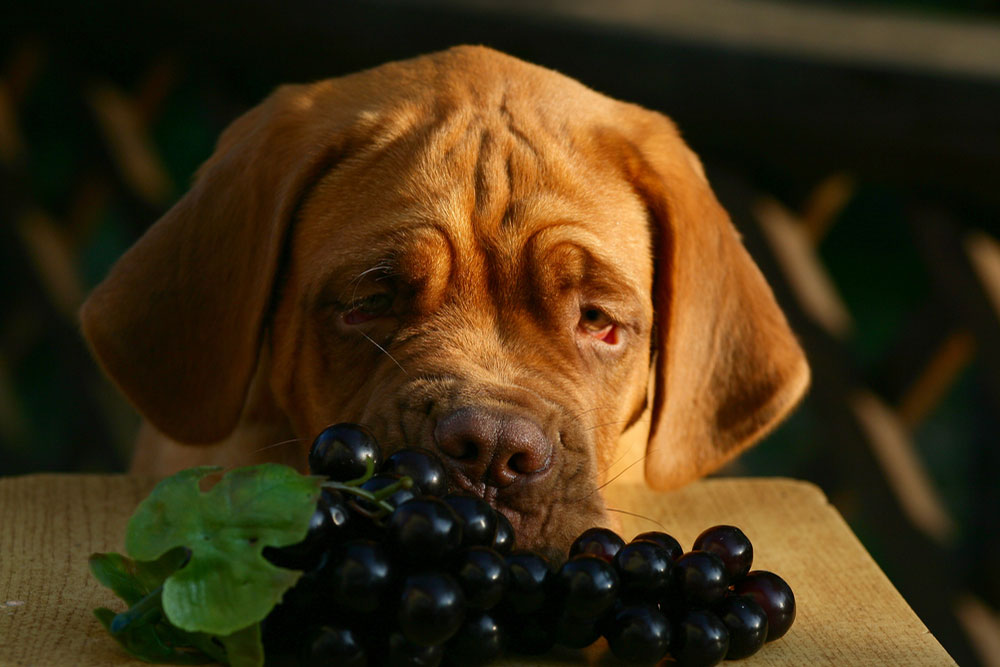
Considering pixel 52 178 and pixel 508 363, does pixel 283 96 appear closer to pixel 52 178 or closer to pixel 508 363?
pixel 508 363

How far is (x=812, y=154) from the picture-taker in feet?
20.2

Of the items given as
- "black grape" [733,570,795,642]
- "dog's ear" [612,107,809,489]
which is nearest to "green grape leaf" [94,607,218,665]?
"black grape" [733,570,795,642]

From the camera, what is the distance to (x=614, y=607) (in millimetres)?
2543

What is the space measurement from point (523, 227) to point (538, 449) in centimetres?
75

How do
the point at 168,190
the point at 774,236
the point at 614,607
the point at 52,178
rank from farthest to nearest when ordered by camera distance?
the point at 52,178
the point at 168,190
the point at 774,236
the point at 614,607

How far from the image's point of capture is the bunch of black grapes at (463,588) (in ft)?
7.64

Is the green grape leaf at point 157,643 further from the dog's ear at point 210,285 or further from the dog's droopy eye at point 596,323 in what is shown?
the dog's droopy eye at point 596,323

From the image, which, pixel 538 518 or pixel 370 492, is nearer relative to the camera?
pixel 370 492

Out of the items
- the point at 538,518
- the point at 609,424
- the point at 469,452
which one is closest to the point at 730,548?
the point at 538,518

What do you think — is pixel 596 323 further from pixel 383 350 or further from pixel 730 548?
pixel 730 548

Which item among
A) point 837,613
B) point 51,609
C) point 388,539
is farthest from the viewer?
point 837,613

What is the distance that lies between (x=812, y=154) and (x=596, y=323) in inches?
114

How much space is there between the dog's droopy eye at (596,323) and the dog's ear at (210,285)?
860 mm

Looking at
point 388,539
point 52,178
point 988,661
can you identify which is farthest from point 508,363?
point 52,178
